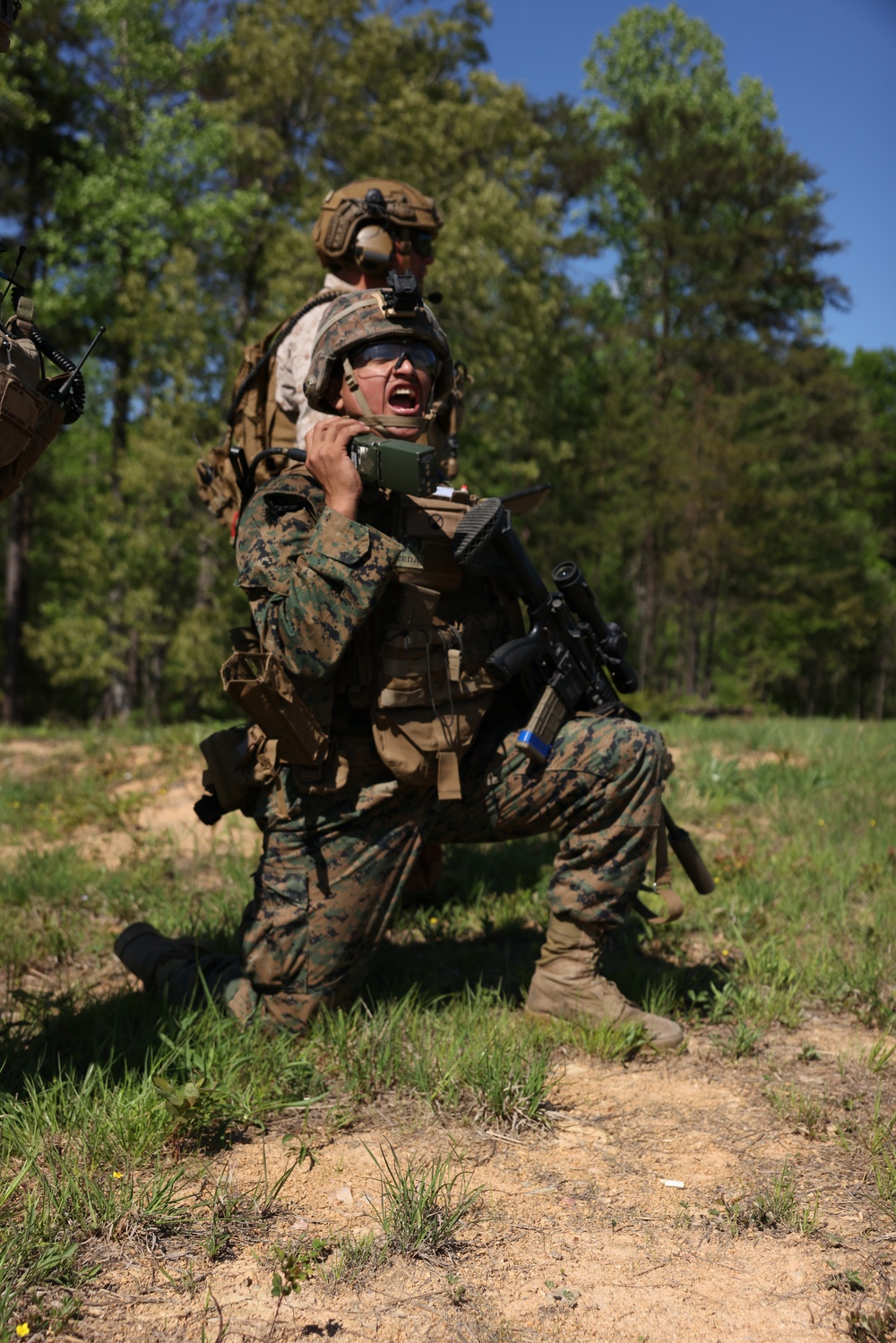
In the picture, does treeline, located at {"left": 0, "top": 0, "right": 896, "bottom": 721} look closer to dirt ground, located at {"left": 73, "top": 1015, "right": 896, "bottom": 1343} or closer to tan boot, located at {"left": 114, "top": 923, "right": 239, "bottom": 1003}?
tan boot, located at {"left": 114, "top": 923, "right": 239, "bottom": 1003}

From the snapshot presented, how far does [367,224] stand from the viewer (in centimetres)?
464

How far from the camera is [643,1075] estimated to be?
3162mm

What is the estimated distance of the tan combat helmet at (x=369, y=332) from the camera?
3.24 metres

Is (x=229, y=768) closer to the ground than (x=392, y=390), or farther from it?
closer to the ground

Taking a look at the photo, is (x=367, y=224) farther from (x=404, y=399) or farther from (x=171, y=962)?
(x=171, y=962)

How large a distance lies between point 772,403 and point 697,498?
193 inches

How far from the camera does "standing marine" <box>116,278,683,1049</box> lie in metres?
3.07

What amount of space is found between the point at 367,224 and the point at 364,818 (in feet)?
8.99

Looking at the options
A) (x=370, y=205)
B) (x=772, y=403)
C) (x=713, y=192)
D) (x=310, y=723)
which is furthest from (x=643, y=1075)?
(x=713, y=192)

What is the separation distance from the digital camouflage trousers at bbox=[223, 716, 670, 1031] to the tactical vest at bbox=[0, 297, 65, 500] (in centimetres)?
135

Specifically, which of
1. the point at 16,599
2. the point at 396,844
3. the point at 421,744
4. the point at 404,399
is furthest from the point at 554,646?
the point at 16,599

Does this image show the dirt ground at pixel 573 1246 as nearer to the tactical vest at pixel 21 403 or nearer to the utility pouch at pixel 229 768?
the utility pouch at pixel 229 768

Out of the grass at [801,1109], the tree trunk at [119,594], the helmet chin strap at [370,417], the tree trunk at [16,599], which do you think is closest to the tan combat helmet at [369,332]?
the helmet chin strap at [370,417]

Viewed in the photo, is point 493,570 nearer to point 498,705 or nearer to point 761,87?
point 498,705
